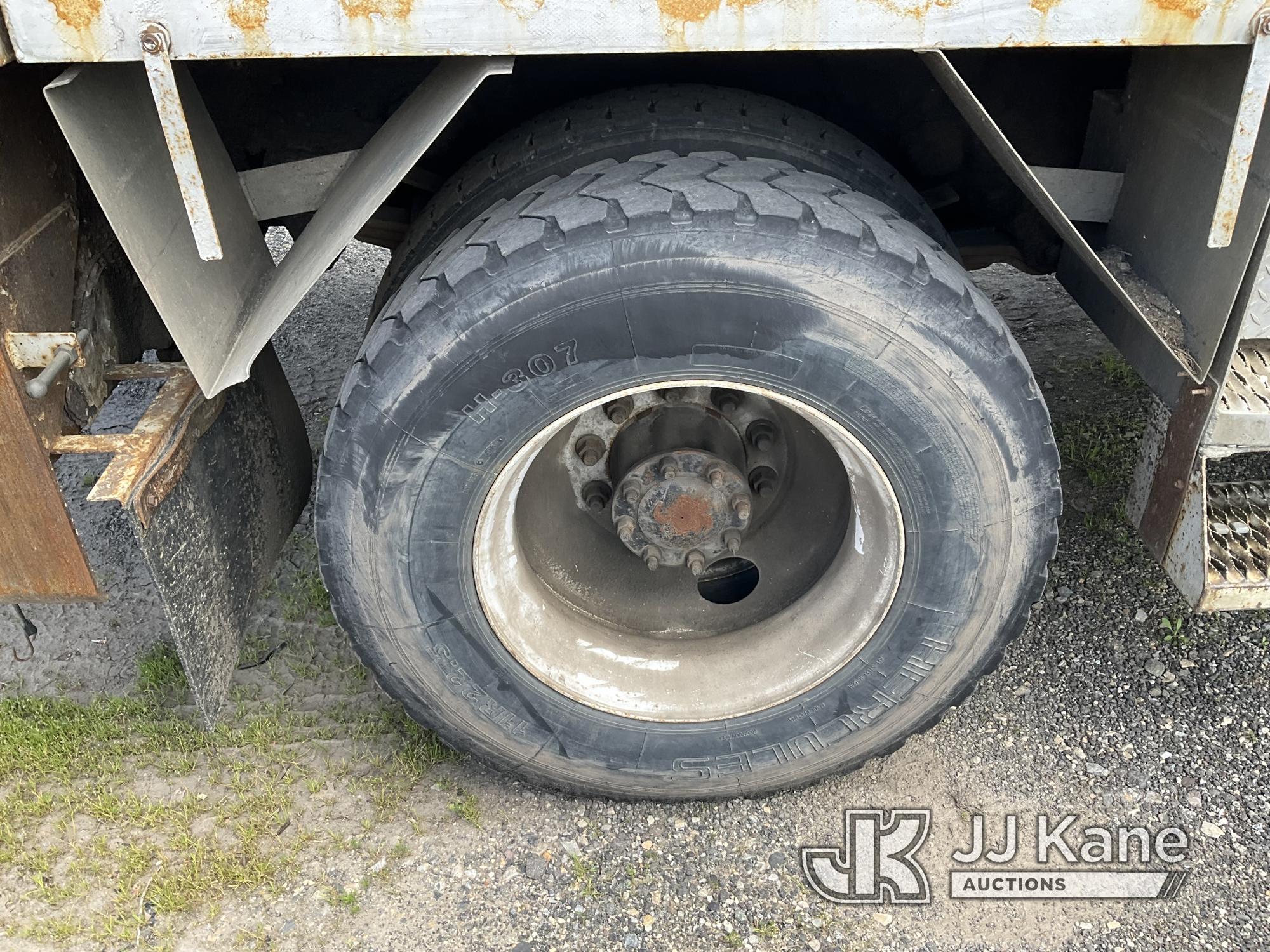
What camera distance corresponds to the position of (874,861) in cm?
214

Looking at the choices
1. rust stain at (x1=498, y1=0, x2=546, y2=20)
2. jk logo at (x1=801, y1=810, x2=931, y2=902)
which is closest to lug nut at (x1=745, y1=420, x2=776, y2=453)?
jk logo at (x1=801, y1=810, x2=931, y2=902)

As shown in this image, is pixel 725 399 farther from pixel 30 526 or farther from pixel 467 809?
pixel 30 526

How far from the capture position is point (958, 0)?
146 cm

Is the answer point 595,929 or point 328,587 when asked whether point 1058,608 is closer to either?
point 595,929

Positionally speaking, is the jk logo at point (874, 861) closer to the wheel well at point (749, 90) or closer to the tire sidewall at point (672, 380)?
the tire sidewall at point (672, 380)

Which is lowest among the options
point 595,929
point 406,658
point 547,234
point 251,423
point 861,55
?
point 595,929

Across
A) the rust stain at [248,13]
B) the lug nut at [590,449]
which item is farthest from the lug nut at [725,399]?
the rust stain at [248,13]

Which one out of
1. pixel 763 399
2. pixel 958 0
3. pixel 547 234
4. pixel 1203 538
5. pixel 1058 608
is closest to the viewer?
pixel 958 0

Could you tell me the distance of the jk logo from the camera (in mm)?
2072

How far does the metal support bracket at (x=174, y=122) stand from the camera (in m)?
1.40

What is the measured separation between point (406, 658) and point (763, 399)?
3.09ft

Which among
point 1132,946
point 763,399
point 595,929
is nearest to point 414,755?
point 595,929

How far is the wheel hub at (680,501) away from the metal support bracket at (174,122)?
0.97 meters

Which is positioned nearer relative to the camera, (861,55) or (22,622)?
(861,55)
